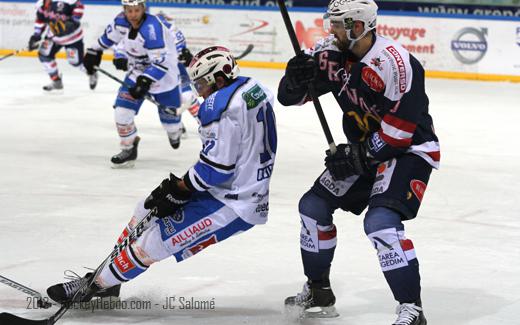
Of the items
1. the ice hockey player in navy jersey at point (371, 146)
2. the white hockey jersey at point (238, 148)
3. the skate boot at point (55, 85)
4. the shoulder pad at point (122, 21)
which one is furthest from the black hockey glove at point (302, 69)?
the skate boot at point (55, 85)

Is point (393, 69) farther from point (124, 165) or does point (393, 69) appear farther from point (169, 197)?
point (124, 165)

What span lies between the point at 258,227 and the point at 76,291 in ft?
5.92

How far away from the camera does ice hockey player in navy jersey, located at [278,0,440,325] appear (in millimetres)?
3711

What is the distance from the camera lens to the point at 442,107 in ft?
36.3

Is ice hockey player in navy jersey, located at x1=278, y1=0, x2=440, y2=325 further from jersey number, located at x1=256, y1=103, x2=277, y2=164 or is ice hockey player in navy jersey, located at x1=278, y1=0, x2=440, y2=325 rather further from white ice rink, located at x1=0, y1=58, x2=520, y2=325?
white ice rink, located at x1=0, y1=58, x2=520, y2=325

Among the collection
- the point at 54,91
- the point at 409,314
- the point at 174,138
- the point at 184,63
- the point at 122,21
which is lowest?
the point at 54,91

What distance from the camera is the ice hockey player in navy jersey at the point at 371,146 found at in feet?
12.2

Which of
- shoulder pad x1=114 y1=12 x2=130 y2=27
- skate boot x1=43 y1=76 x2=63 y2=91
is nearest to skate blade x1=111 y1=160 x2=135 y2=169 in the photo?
shoulder pad x1=114 y1=12 x2=130 y2=27

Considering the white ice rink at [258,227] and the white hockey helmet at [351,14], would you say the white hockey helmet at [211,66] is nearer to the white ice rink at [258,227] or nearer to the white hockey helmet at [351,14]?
the white hockey helmet at [351,14]

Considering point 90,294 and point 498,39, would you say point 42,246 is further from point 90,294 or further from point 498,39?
point 498,39

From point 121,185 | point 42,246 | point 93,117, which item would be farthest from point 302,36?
point 42,246

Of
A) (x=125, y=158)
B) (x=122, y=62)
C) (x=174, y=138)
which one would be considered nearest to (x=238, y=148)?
(x=125, y=158)

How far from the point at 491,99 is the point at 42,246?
749cm

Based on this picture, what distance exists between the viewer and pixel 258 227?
225 inches
